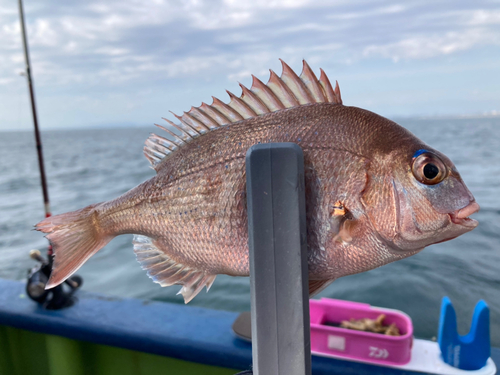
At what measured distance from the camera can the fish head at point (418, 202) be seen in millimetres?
600

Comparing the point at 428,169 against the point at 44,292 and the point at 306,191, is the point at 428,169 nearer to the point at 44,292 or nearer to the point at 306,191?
the point at 306,191

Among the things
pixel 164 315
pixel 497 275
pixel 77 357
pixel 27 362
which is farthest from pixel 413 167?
pixel 497 275

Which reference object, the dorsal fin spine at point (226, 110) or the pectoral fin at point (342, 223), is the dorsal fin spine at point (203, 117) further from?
A: the pectoral fin at point (342, 223)

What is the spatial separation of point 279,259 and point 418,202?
23cm

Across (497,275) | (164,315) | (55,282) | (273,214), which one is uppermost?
(273,214)

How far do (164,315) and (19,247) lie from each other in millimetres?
7015

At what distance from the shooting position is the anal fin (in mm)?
716

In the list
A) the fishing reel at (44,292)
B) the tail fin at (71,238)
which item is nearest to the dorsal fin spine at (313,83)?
the tail fin at (71,238)

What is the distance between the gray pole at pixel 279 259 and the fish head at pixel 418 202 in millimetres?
128

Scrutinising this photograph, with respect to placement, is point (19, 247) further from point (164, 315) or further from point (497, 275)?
point (497, 275)

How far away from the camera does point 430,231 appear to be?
0.60m

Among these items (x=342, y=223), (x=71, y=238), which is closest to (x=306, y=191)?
(x=342, y=223)

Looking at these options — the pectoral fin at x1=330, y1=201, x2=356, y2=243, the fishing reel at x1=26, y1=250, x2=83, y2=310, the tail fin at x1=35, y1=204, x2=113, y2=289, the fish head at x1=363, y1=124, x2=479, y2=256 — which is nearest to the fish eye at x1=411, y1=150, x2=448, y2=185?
the fish head at x1=363, y1=124, x2=479, y2=256

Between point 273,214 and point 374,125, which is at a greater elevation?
point 374,125
